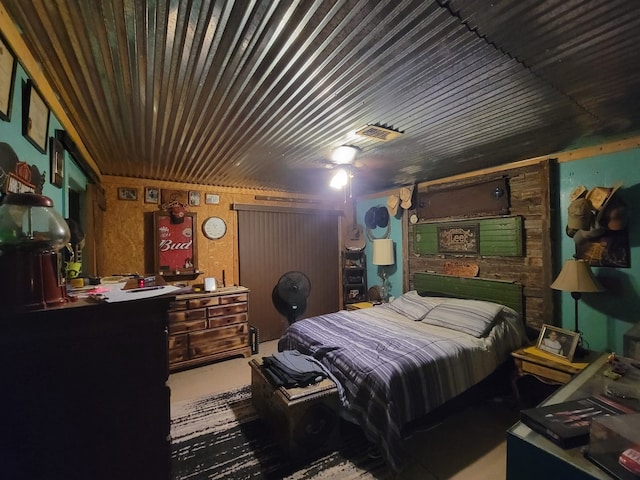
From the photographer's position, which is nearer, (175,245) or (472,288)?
(472,288)

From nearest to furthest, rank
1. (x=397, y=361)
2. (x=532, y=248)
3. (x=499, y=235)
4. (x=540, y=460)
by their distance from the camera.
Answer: (x=540, y=460) < (x=397, y=361) < (x=532, y=248) < (x=499, y=235)

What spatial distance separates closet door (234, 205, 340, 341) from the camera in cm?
422

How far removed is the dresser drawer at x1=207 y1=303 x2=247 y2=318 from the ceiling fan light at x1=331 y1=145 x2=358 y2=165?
2.11 metres

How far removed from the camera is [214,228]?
13.1 feet

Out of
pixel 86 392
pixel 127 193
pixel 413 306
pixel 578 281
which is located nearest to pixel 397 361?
pixel 413 306

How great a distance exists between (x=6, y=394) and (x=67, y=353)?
145mm

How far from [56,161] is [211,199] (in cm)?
232

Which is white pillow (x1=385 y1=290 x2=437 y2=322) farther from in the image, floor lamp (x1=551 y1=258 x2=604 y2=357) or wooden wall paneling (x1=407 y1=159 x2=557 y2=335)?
floor lamp (x1=551 y1=258 x2=604 y2=357)

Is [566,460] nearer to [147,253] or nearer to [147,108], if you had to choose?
[147,108]

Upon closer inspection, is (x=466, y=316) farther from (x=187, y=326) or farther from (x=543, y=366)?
(x=187, y=326)

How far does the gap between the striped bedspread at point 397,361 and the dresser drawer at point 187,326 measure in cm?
106

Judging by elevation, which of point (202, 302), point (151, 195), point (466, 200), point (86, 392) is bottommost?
point (202, 302)

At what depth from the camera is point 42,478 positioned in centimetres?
78

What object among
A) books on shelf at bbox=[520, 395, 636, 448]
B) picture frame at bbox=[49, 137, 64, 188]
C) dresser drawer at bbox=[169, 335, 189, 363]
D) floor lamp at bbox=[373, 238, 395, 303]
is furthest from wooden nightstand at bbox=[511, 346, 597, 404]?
picture frame at bbox=[49, 137, 64, 188]
